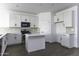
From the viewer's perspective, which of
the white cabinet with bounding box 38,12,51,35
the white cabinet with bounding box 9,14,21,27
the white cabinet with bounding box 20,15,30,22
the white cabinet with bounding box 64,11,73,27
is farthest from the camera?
the white cabinet with bounding box 38,12,51,35

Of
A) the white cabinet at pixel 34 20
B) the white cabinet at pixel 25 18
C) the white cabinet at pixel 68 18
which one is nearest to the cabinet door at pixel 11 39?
the white cabinet at pixel 25 18

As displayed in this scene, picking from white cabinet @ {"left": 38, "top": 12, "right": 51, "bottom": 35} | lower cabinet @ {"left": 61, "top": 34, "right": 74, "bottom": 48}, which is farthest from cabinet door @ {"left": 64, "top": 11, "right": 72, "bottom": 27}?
white cabinet @ {"left": 38, "top": 12, "right": 51, "bottom": 35}

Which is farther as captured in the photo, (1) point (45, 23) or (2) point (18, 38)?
(1) point (45, 23)

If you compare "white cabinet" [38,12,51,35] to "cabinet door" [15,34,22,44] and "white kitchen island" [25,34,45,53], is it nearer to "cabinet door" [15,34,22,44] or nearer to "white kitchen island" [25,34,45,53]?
"cabinet door" [15,34,22,44]

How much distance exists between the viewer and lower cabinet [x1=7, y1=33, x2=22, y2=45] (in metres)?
4.68

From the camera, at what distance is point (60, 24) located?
555cm

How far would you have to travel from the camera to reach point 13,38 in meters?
4.80

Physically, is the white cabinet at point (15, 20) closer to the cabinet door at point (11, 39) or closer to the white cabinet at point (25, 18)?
the white cabinet at point (25, 18)

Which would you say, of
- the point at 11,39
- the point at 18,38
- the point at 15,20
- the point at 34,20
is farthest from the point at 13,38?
the point at 34,20

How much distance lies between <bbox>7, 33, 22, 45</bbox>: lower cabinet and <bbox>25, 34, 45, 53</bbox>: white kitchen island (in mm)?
1507

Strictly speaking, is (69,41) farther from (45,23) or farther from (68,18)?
(45,23)

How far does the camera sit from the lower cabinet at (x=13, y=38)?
4.68m

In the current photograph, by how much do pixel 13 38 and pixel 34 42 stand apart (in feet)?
5.72

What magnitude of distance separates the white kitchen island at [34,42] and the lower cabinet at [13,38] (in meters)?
1.51
